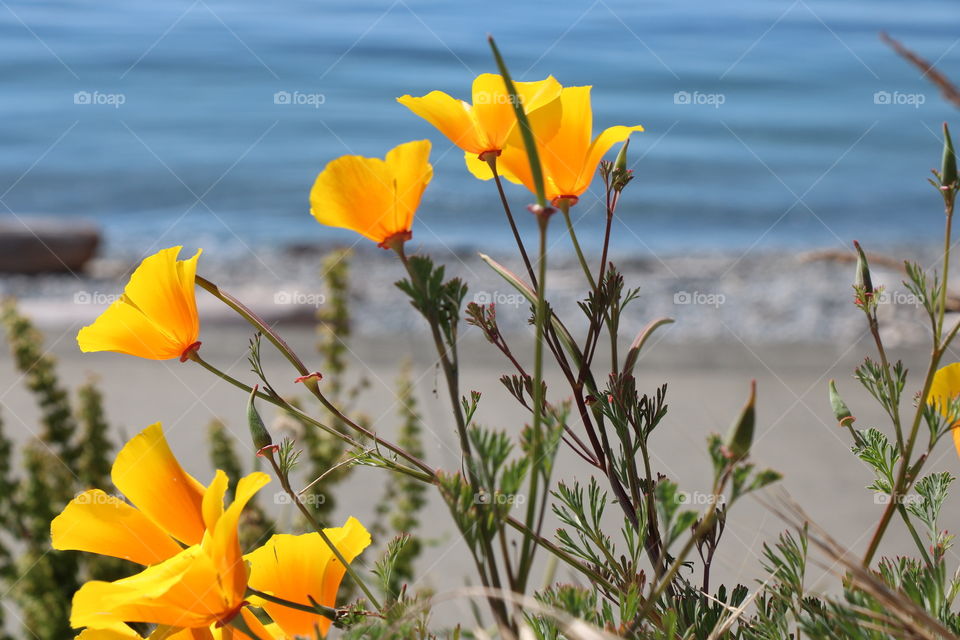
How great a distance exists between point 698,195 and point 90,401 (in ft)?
18.2

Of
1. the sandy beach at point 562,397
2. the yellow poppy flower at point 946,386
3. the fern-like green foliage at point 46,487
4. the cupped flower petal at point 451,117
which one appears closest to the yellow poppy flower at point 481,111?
the cupped flower petal at point 451,117

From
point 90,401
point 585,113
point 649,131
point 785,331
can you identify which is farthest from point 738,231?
point 585,113

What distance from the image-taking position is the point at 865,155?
741cm

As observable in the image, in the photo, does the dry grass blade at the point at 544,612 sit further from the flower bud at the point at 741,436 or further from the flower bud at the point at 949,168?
the flower bud at the point at 949,168

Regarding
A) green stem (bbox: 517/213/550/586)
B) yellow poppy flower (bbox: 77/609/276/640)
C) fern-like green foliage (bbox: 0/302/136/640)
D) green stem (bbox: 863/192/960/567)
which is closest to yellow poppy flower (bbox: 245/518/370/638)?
yellow poppy flower (bbox: 77/609/276/640)

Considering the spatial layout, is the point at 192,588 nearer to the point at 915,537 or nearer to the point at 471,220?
the point at 915,537

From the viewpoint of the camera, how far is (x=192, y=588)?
378 mm

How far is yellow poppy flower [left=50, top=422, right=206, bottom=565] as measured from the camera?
1.40ft

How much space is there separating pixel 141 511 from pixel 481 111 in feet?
0.80

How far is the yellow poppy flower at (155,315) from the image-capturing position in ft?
1.51

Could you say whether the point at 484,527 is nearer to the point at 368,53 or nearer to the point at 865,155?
the point at 865,155

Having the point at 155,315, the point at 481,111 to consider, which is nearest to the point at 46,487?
the point at 155,315

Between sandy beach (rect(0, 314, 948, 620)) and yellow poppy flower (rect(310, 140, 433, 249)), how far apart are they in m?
1.57

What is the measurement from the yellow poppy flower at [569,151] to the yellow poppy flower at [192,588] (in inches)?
8.2
